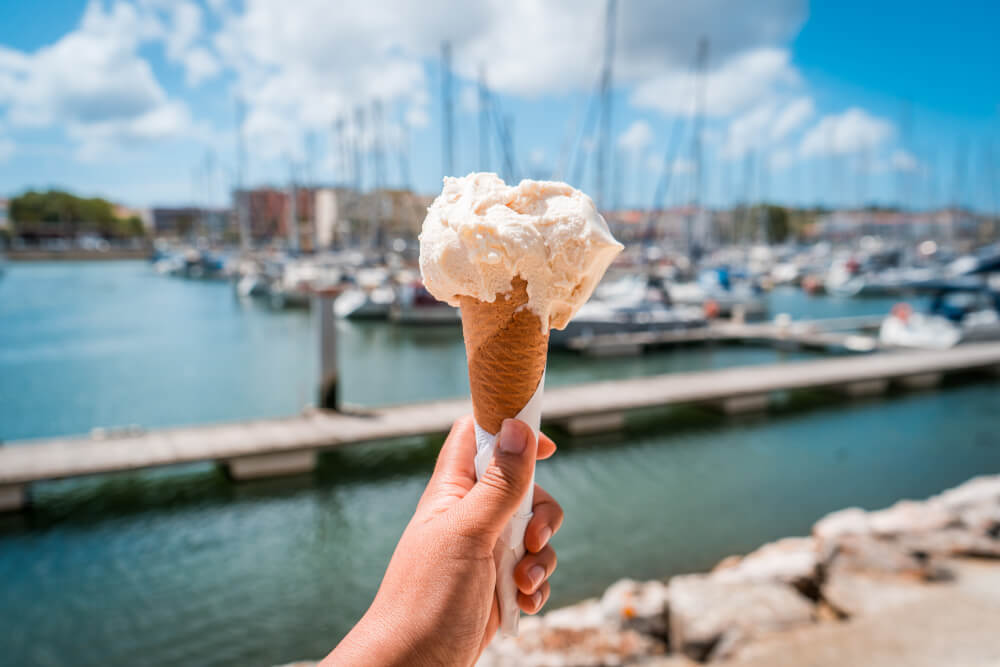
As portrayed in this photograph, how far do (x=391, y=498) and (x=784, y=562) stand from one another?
5449 mm

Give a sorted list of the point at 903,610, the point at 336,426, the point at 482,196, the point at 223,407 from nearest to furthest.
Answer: the point at 482,196, the point at 903,610, the point at 336,426, the point at 223,407

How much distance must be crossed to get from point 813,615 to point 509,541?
446cm

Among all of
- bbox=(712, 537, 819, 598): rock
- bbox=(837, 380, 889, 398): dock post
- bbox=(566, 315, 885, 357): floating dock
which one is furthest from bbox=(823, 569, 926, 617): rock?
bbox=(566, 315, 885, 357): floating dock

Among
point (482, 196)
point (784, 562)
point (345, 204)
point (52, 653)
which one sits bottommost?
point (52, 653)

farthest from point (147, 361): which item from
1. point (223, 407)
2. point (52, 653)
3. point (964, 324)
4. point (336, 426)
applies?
point (964, 324)

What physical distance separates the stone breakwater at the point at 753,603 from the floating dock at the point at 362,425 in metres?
5.31

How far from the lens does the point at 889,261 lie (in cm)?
5022

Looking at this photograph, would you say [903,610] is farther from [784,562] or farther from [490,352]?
[490,352]

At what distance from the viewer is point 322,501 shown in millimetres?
9094

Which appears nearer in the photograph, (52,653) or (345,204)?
(52,653)

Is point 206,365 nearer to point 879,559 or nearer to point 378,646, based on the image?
point 879,559

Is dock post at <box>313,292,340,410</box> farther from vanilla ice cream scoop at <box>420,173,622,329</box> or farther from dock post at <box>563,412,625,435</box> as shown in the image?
vanilla ice cream scoop at <box>420,173,622,329</box>

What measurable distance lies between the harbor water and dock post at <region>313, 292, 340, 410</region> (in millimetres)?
1025

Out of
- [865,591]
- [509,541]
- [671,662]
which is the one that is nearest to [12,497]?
[671,662]
